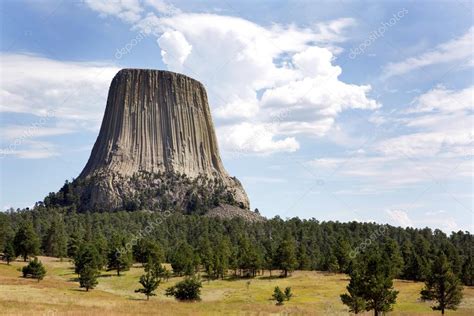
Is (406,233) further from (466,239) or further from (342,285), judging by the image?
(342,285)

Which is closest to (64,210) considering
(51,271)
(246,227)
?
(246,227)

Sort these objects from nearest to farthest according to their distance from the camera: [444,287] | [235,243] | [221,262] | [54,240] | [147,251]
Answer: [444,287] → [221,262] → [147,251] → [54,240] → [235,243]

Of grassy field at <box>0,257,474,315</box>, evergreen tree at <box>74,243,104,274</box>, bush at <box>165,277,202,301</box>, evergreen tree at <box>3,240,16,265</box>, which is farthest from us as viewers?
evergreen tree at <box>3,240,16,265</box>

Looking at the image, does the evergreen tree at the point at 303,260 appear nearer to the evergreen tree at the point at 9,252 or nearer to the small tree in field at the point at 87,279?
the small tree in field at the point at 87,279

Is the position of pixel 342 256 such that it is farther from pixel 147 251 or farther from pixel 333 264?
pixel 147 251

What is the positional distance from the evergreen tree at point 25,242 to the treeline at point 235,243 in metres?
0.02

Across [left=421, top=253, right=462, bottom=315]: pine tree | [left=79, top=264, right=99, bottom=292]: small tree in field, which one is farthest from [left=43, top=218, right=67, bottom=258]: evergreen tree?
[left=421, top=253, right=462, bottom=315]: pine tree

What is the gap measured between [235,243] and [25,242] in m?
53.5

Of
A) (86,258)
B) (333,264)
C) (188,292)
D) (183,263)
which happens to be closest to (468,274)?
(333,264)

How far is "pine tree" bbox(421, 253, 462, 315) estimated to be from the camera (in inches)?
2569

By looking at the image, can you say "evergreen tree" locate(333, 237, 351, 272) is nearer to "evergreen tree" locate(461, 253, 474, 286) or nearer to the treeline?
the treeline

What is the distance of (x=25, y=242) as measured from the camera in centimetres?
10556

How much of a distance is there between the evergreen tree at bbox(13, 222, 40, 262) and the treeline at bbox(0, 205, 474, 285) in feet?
0.06

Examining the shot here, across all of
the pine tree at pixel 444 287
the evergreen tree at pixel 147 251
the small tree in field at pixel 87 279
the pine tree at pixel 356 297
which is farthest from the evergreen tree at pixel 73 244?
the pine tree at pixel 444 287
